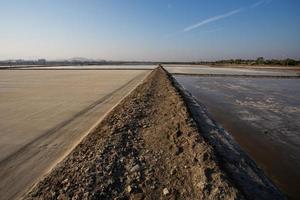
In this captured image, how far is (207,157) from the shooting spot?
573 centimetres

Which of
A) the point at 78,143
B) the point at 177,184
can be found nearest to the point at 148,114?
the point at 78,143

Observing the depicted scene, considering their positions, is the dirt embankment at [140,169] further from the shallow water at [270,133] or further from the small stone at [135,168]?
the shallow water at [270,133]

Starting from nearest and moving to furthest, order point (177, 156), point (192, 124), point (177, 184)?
point (177, 184) < point (177, 156) < point (192, 124)

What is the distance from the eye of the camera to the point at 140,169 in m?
5.30

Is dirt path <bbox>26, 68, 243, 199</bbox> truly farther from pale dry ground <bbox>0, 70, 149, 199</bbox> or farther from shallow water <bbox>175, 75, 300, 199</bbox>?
shallow water <bbox>175, 75, 300, 199</bbox>

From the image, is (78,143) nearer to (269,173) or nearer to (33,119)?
(33,119)

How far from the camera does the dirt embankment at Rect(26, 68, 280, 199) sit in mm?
4387

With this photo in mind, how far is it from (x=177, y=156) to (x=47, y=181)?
2764 millimetres

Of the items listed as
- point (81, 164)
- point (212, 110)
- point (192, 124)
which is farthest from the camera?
point (212, 110)

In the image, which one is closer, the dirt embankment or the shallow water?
the dirt embankment

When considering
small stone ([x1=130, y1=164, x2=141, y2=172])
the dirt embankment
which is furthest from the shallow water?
small stone ([x1=130, y1=164, x2=141, y2=172])

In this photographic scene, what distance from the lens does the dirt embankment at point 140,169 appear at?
4387 millimetres

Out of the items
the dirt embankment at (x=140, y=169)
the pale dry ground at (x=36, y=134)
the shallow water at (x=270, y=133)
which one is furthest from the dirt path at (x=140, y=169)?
the shallow water at (x=270, y=133)

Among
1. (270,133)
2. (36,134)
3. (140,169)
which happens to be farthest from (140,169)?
(270,133)
